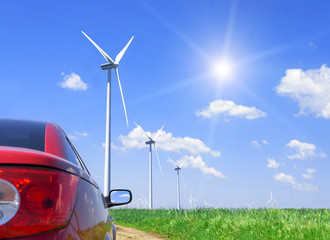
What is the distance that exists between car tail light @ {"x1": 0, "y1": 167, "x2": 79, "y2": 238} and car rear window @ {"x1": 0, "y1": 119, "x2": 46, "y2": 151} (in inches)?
45.2

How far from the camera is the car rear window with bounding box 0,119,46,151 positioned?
→ 2.80m

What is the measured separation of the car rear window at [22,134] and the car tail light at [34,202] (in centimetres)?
115

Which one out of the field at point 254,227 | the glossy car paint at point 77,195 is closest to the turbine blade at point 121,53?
the field at point 254,227

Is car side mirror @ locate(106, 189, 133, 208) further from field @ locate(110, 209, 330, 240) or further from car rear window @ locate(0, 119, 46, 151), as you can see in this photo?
field @ locate(110, 209, 330, 240)

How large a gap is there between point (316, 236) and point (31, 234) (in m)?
7.50

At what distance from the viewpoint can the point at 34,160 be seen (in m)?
1.59

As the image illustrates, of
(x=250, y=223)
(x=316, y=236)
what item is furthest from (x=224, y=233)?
(x=316, y=236)

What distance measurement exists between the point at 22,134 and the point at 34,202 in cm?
155

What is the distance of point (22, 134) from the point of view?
294 cm

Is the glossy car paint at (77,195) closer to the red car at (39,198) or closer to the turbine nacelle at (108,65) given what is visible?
the red car at (39,198)

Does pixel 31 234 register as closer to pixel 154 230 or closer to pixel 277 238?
pixel 277 238

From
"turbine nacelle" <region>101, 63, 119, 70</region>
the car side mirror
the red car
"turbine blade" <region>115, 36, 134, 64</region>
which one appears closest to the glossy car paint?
the red car

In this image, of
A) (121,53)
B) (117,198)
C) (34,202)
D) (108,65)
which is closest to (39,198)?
(34,202)

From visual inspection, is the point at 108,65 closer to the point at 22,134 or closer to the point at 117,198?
the point at 117,198
